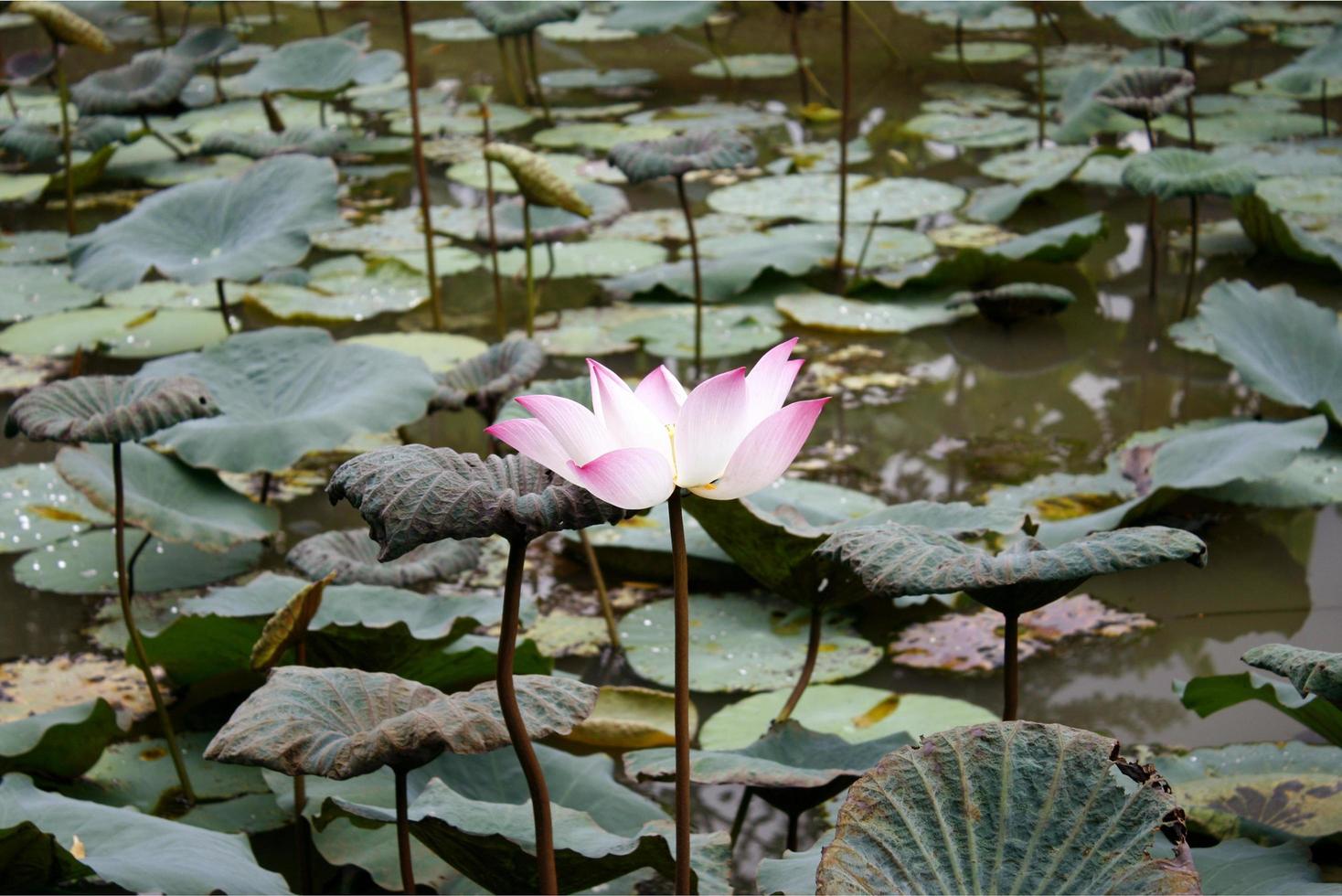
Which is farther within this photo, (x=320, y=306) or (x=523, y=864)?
(x=320, y=306)

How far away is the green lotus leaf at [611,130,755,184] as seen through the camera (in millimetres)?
2912

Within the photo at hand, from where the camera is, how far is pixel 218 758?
1190 mm

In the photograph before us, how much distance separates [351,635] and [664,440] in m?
0.90

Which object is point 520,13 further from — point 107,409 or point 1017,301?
point 107,409

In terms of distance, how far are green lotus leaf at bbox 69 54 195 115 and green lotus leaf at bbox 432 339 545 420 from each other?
304 cm

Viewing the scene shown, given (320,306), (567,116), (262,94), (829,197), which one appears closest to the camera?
(320,306)

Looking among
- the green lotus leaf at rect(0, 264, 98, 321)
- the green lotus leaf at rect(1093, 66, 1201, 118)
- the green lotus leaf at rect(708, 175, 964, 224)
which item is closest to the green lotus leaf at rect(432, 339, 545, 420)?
the green lotus leaf at rect(0, 264, 98, 321)

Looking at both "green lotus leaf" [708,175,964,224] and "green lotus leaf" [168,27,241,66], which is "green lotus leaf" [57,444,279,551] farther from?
"green lotus leaf" [168,27,241,66]

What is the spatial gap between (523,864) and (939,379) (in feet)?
7.56

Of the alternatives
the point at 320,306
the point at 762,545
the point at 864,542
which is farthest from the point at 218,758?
the point at 320,306

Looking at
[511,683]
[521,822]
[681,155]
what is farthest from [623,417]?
[681,155]

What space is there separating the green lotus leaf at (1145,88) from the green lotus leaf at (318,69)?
2.79 meters

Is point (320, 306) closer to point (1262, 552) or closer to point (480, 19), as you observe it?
point (480, 19)

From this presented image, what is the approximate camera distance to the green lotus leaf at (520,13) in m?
3.97
